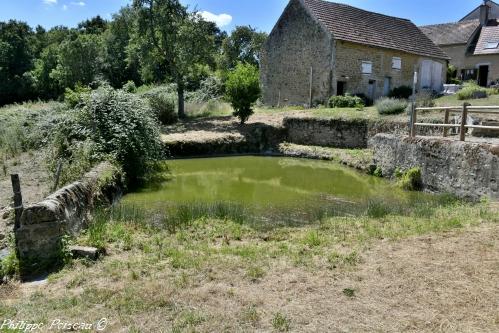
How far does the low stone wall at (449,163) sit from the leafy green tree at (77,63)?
3175cm

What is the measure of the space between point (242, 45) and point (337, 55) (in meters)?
27.5

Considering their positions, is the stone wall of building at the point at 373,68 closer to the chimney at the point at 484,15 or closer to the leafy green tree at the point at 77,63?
the chimney at the point at 484,15

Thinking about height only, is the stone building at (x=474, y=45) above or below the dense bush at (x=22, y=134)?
above

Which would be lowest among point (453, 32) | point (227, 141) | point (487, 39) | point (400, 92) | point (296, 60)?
point (227, 141)

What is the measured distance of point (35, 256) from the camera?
575cm

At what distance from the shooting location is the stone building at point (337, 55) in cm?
2475

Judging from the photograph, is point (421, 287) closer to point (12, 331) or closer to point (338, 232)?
point (338, 232)

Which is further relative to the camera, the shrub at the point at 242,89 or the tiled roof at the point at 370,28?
the tiled roof at the point at 370,28

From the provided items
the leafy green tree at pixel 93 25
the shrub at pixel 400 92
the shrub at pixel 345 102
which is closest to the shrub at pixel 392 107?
the shrub at pixel 345 102

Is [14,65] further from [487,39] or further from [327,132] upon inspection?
[487,39]

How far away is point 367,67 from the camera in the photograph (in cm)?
2598

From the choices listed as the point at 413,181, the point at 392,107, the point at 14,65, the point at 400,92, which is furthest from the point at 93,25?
the point at 413,181

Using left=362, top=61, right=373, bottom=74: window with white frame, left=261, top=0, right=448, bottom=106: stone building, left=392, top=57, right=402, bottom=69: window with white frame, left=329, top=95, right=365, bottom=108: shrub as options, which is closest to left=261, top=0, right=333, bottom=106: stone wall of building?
left=261, top=0, right=448, bottom=106: stone building

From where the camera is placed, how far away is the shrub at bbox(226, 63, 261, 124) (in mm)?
20516
